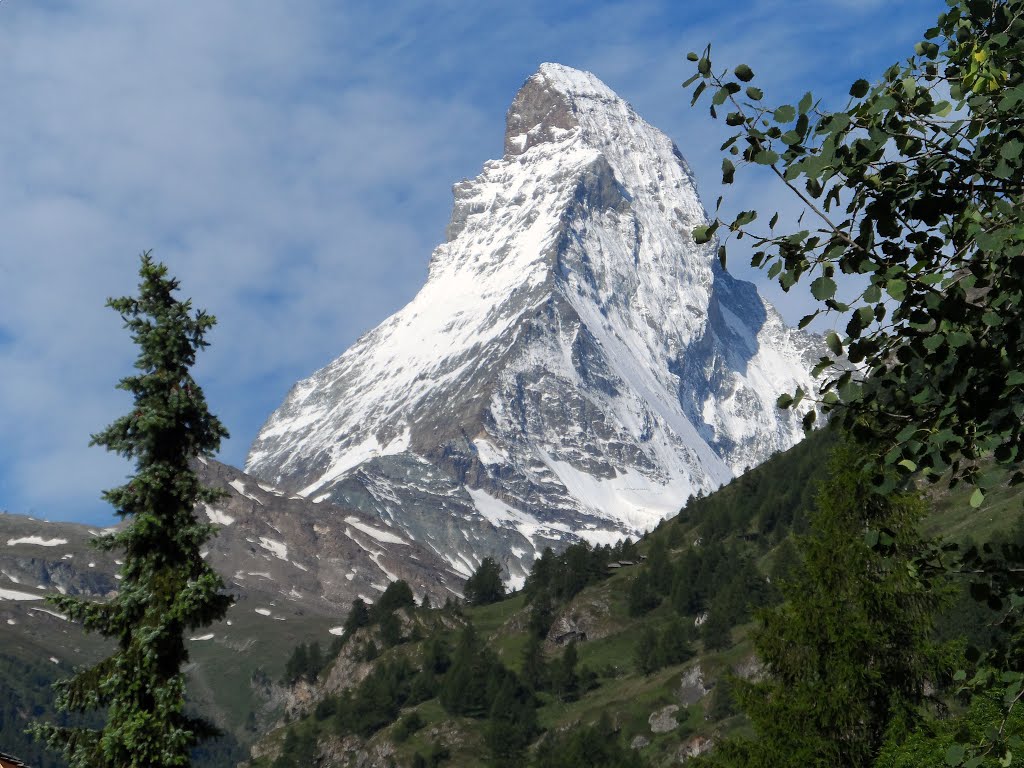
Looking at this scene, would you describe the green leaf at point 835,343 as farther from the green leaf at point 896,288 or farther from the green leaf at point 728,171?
the green leaf at point 728,171

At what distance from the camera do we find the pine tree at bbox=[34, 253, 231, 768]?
22219mm

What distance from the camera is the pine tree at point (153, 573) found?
22.2 m

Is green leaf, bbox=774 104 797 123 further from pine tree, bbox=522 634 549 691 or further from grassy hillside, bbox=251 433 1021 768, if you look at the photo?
pine tree, bbox=522 634 549 691

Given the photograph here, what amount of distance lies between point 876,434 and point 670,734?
426 feet

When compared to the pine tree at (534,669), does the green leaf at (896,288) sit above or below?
below

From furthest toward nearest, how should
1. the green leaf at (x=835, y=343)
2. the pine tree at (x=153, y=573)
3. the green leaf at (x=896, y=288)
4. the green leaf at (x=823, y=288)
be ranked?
the pine tree at (x=153, y=573) → the green leaf at (x=835, y=343) → the green leaf at (x=823, y=288) → the green leaf at (x=896, y=288)

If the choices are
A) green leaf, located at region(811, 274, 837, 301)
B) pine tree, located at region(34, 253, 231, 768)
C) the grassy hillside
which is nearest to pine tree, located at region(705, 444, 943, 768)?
pine tree, located at region(34, 253, 231, 768)

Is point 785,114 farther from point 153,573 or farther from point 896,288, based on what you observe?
point 153,573

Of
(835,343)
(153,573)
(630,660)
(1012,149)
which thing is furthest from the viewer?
(630,660)

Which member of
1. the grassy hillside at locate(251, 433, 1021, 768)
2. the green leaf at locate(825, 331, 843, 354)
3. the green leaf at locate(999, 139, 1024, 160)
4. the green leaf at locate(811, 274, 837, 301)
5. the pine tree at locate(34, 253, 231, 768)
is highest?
the grassy hillside at locate(251, 433, 1021, 768)

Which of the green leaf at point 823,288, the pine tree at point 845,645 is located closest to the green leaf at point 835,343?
the green leaf at point 823,288

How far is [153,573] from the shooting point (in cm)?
2348

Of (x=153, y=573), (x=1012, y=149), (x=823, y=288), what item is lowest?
(x=823, y=288)

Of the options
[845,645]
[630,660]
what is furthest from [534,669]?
[845,645]
